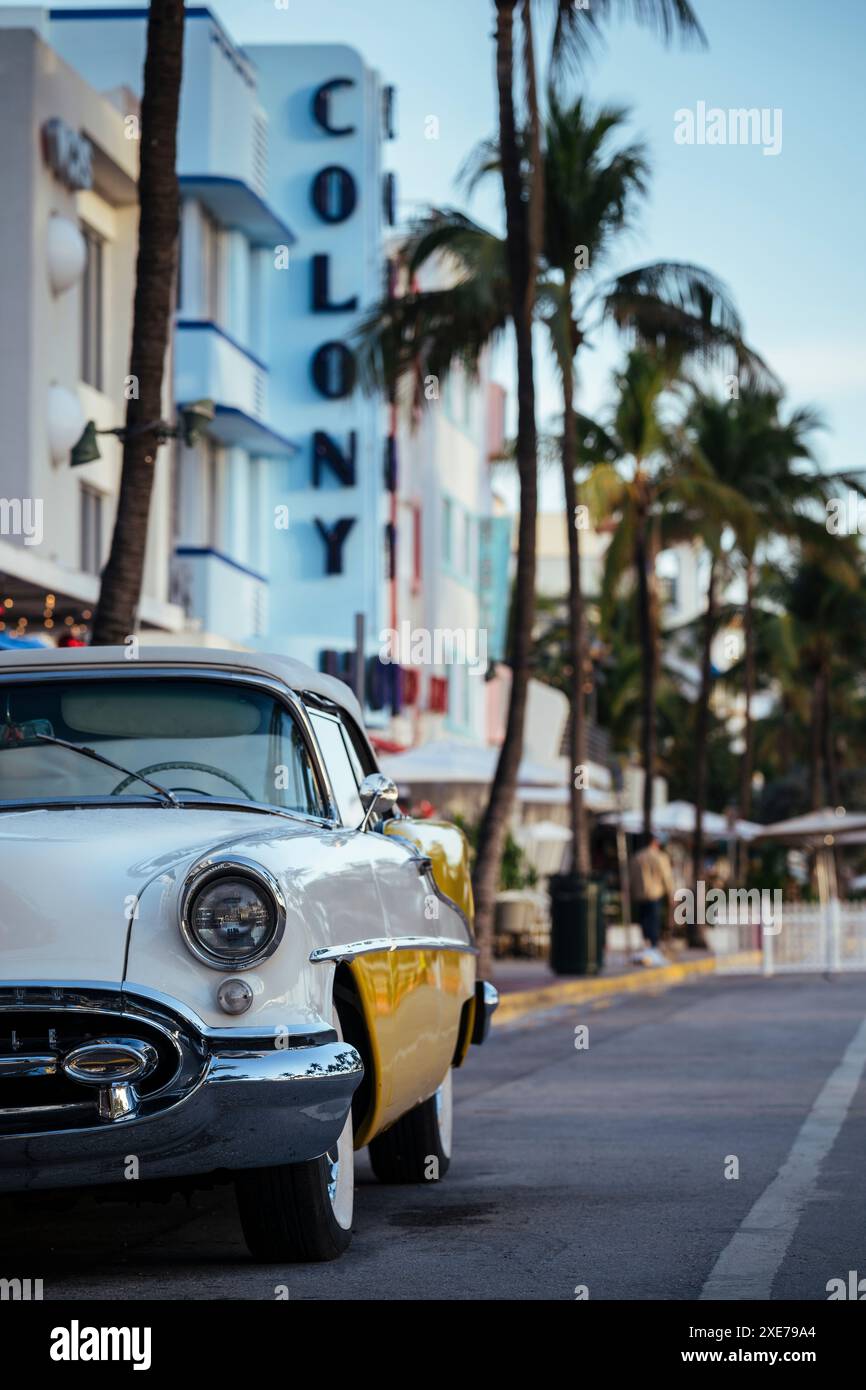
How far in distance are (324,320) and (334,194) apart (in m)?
2.02

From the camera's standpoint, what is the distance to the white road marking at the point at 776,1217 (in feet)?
20.9

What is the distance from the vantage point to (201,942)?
6.18m

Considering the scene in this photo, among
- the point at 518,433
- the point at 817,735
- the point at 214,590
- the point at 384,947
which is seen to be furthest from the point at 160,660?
the point at 817,735

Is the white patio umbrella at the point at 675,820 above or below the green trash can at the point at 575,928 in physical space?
above

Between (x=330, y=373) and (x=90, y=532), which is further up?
(x=330, y=373)

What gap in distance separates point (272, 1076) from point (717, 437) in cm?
3864

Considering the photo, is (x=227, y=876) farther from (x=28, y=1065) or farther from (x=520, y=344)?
(x=520, y=344)

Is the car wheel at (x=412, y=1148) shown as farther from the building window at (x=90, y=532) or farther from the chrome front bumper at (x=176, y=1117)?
the building window at (x=90, y=532)

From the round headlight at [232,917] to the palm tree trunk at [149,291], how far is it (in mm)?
9088

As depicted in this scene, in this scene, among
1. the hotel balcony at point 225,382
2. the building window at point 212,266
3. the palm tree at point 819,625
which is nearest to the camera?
the hotel balcony at point 225,382

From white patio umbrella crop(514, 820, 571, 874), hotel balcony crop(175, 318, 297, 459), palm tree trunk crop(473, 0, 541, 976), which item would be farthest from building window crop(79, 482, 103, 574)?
white patio umbrella crop(514, 820, 571, 874)

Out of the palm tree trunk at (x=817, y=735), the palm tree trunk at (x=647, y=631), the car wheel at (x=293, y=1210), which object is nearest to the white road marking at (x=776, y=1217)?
the car wheel at (x=293, y=1210)

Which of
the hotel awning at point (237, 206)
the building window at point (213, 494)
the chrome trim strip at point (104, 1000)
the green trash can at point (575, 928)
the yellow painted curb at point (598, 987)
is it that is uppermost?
the hotel awning at point (237, 206)

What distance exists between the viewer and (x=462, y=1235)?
7.48m
